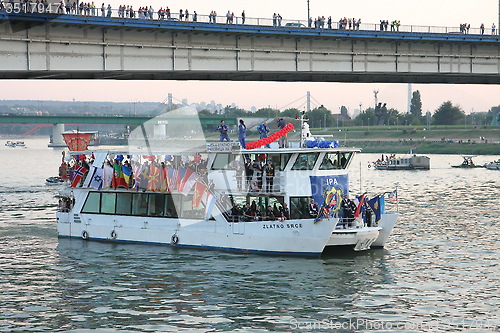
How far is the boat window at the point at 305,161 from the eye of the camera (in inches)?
1326

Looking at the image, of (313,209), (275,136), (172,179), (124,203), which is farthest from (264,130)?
(124,203)

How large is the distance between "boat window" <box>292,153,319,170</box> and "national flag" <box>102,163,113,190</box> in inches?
441

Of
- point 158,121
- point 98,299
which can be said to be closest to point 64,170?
point 158,121

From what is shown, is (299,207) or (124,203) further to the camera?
(124,203)

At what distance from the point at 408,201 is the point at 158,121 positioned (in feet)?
126

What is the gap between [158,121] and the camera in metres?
87.2

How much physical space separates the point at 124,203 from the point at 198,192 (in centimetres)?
535

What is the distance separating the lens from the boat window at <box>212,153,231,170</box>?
35.7 m

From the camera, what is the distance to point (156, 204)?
120 ft

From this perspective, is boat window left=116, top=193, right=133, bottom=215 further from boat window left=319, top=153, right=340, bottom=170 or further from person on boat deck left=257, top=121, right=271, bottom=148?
boat window left=319, top=153, right=340, bottom=170

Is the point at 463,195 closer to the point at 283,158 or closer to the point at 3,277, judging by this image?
the point at 283,158

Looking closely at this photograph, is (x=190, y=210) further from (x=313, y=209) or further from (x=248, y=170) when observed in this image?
(x=313, y=209)

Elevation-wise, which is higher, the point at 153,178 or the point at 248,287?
the point at 153,178

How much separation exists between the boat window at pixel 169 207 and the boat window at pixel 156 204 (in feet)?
0.86
